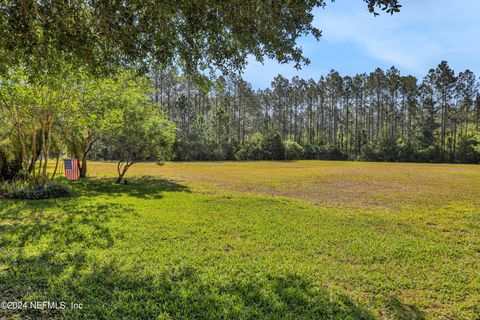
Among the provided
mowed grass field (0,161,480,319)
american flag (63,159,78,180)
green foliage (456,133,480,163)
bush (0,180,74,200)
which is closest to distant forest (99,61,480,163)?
green foliage (456,133,480,163)

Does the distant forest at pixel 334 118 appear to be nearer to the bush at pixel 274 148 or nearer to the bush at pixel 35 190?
the bush at pixel 274 148

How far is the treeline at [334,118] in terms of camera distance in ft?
187

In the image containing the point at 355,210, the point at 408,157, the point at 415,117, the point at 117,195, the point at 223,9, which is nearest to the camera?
the point at 223,9

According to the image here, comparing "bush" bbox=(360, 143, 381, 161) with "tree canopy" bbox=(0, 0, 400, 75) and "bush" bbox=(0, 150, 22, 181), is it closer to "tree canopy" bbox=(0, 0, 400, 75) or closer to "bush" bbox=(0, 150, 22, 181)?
"bush" bbox=(0, 150, 22, 181)

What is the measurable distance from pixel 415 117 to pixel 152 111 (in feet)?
222

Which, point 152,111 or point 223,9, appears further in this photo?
point 152,111

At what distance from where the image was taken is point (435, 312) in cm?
391

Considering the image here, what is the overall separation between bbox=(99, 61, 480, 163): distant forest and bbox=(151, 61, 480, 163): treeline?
0.18 meters

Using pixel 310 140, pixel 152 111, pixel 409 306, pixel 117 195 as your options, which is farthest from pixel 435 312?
pixel 310 140

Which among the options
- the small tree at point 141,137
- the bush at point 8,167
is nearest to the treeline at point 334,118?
the small tree at point 141,137

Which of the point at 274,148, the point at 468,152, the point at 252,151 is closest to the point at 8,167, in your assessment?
the point at 252,151

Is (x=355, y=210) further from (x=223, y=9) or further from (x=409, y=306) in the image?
(x=223, y=9)

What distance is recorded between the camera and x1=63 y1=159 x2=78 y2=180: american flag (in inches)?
707

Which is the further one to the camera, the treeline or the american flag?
the treeline
